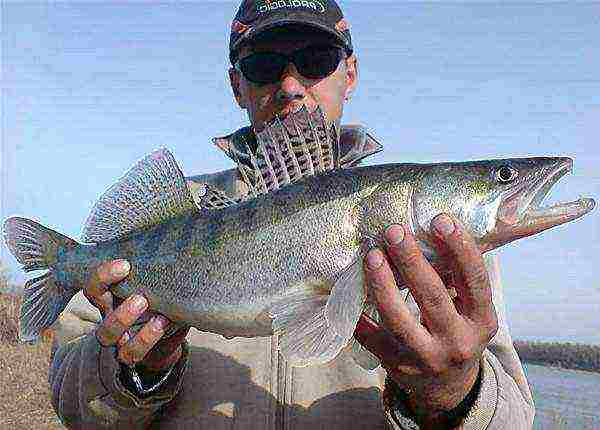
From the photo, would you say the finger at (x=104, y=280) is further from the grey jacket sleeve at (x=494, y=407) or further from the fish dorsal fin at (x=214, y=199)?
the grey jacket sleeve at (x=494, y=407)

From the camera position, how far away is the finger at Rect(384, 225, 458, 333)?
2775mm

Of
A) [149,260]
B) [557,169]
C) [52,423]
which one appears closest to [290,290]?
[149,260]

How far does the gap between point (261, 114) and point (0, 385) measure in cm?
1538

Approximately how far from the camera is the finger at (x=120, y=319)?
341 centimetres

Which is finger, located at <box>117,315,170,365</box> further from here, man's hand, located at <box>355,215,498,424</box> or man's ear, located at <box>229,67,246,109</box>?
man's ear, located at <box>229,67,246,109</box>

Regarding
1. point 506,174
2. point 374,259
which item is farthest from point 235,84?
point 374,259

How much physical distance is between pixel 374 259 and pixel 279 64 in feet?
7.95

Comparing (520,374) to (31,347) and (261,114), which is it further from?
(31,347)

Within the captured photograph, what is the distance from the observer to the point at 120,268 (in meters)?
3.57

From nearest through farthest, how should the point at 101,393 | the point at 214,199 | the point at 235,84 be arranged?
A: the point at 214,199, the point at 101,393, the point at 235,84

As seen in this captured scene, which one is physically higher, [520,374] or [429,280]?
[429,280]

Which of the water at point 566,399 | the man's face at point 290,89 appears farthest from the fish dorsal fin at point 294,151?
the water at point 566,399

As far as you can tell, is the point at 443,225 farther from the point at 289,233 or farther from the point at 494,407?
the point at 494,407

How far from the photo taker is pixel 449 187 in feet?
10.3
